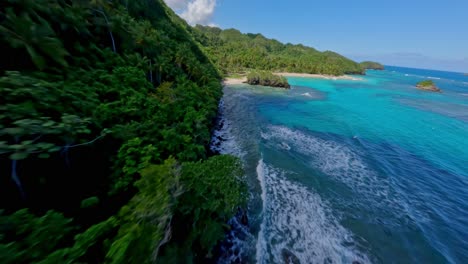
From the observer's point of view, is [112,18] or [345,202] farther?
[112,18]

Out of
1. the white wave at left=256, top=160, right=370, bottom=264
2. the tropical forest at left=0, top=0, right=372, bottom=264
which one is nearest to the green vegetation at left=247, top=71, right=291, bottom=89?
the white wave at left=256, top=160, right=370, bottom=264

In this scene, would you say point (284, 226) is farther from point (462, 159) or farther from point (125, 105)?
point (462, 159)

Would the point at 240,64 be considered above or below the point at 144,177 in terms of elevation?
above

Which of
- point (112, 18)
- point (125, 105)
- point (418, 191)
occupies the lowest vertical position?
point (418, 191)

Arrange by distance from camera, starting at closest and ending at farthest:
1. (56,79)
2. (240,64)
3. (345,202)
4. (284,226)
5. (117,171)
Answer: (117,171) < (56,79) < (284,226) < (345,202) < (240,64)

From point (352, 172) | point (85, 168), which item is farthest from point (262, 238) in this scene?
point (352, 172)

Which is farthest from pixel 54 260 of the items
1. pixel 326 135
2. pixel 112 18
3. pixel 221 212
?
pixel 326 135

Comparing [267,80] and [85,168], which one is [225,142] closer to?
[85,168]
